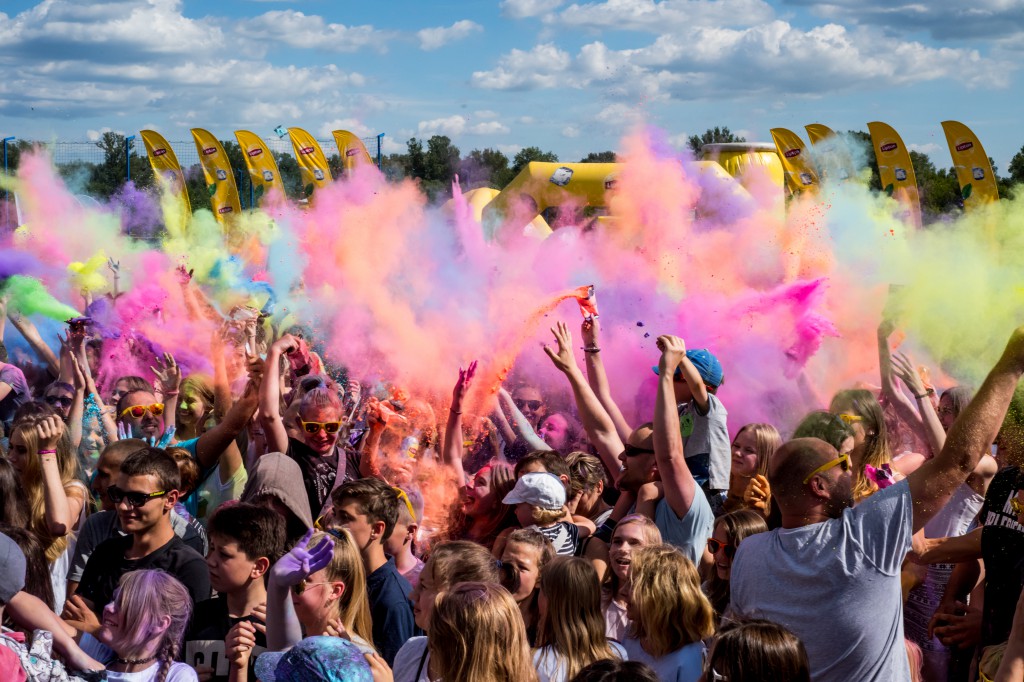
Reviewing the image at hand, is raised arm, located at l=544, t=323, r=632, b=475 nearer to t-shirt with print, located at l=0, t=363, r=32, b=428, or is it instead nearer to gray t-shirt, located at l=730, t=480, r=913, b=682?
gray t-shirt, located at l=730, t=480, r=913, b=682

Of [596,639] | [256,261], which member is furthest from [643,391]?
[256,261]

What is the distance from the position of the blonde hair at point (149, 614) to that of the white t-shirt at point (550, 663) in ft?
3.84

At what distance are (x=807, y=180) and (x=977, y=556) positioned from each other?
Answer: 11142 mm

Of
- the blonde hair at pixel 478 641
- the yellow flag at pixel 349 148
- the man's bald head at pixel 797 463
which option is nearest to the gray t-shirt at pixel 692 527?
the man's bald head at pixel 797 463

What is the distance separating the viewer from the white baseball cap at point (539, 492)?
4.40m

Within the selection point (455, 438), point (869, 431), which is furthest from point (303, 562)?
point (869, 431)

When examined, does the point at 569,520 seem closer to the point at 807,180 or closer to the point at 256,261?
the point at 807,180

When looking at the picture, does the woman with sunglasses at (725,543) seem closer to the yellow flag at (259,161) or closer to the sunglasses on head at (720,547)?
the sunglasses on head at (720,547)

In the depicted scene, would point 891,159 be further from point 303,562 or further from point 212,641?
point 303,562

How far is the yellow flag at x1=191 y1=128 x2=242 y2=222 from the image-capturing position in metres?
22.1

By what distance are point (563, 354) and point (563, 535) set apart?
1308mm

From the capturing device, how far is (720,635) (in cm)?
261

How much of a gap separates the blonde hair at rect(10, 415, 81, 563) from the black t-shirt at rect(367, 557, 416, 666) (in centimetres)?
176

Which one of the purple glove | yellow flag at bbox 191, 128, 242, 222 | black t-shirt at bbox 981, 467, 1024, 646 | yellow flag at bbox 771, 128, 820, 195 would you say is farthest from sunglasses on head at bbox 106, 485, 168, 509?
yellow flag at bbox 191, 128, 242, 222
